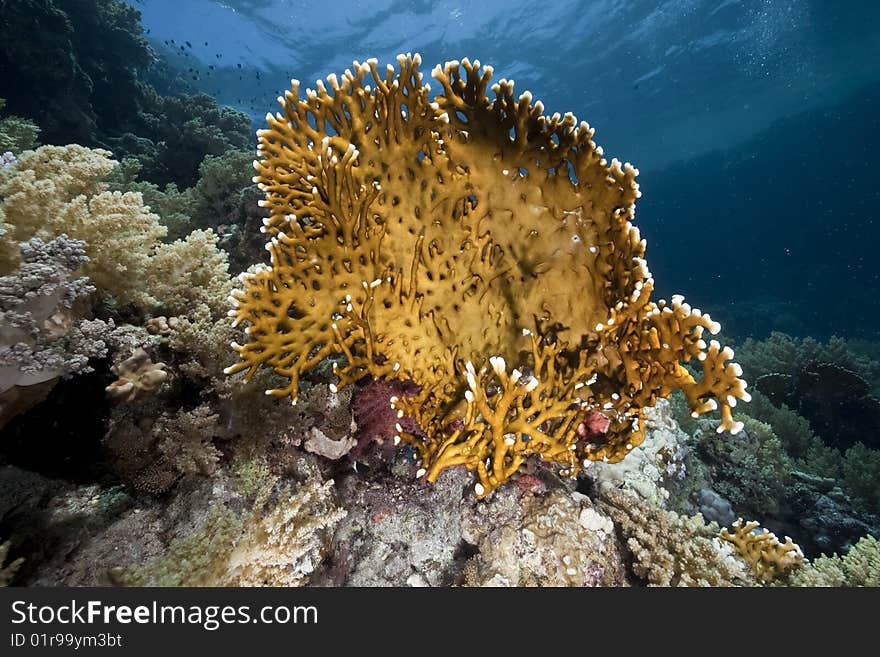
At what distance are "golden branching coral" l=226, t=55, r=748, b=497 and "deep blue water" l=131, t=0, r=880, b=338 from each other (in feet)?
115

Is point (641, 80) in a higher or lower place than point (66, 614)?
higher

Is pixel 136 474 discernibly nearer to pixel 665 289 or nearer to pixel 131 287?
pixel 131 287

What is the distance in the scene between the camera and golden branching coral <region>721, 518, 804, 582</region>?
11.2 ft

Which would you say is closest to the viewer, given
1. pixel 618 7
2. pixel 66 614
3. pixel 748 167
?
pixel 66 614

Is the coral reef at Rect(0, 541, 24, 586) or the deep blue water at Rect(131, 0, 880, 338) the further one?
the deep blue water at Rect(131, 0, 880, 338)

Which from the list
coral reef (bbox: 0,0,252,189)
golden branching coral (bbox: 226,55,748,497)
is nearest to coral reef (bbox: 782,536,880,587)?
golden branching coral (bbox: 226,55,748,497)

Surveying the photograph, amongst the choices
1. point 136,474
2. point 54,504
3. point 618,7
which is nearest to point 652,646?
point 136,474

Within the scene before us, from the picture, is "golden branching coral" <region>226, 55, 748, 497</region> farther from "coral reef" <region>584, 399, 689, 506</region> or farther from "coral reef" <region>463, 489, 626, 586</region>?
"coral reef" <region>584, 399, 689, 506</region>

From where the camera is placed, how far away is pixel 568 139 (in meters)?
2.60

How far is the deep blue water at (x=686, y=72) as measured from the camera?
1437 inches

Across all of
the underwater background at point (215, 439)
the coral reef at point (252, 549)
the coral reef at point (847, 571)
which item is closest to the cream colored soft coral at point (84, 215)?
the underwater background at point (215, 439)

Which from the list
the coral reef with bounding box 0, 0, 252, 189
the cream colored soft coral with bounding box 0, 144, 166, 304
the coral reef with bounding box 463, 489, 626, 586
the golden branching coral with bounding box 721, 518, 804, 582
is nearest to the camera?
the cream colored soft coral with bounding box 0, 144, 166, 304

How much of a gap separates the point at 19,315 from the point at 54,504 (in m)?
1.17

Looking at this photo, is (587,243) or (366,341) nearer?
(366,341)
